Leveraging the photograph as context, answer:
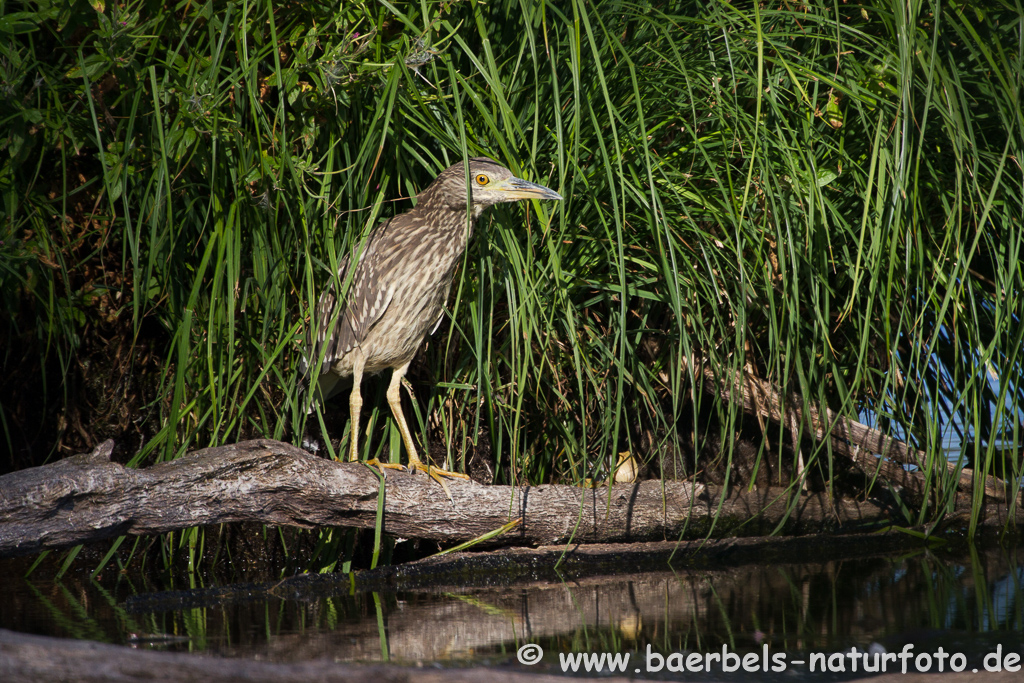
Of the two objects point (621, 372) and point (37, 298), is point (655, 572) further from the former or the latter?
point (37, 298)

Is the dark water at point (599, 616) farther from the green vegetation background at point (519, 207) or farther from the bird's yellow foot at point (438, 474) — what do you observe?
the green vegetation background at point (519, 207)

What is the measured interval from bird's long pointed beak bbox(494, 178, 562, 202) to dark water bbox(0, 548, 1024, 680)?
50.2 inches

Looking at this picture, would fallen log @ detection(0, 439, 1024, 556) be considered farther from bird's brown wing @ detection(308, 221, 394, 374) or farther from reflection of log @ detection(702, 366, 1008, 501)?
bird's brown wing @ detection(308, 221, 394, 374)

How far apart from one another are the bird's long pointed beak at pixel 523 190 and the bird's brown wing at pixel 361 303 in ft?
1.97

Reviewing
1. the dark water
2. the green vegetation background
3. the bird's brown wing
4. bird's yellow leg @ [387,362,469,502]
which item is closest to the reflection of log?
the green vegetation background

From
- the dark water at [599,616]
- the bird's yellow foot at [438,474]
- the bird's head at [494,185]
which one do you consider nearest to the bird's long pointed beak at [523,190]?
the bird's head at [494,185]

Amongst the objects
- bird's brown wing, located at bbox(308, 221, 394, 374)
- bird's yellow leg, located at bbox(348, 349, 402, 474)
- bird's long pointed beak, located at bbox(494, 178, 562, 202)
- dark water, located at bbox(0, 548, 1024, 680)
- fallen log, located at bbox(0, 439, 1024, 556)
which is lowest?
dark water, located at bbox(0, 548, 1024, 680)

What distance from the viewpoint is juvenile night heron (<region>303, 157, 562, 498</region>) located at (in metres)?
2.84

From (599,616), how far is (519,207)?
145cm

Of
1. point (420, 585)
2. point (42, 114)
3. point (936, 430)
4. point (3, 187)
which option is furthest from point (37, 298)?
point (936, 430)

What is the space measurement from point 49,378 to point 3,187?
100cm

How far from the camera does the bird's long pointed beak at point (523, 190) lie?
2.56 m

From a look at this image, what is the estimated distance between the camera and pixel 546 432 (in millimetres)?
3074

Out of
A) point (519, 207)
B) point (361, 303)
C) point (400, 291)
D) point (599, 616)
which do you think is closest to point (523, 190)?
point (519, 207)
